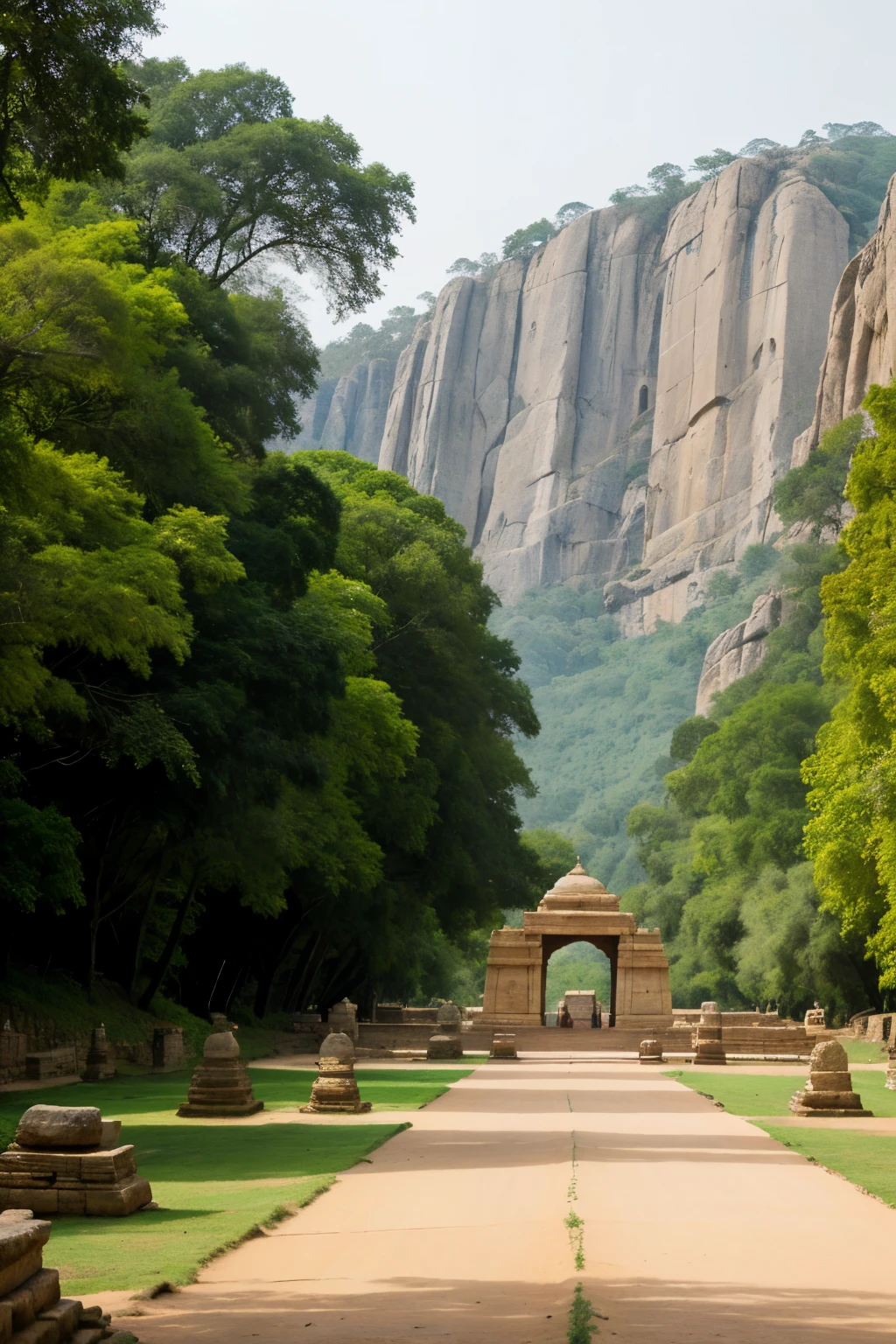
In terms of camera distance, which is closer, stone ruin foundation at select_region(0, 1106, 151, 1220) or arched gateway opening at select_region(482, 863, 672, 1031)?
stone ruin foundation at select_region(0, 1106, 151, 1220)

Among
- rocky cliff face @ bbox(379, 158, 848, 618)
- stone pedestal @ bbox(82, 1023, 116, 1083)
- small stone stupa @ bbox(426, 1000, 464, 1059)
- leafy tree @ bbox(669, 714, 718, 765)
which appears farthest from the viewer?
rocky cliff face @ bbox(379, 158, 848, 618)

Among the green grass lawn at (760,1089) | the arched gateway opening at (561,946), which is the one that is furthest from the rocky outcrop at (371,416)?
the green grass lawn at (760,1089)

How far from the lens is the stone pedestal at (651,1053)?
38875 mm

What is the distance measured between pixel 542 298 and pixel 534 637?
33790mm

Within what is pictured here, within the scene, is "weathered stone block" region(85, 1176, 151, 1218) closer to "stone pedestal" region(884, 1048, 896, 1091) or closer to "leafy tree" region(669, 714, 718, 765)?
"stone pedestal" region(884, 1048, 896, 1091)

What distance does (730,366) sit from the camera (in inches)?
5000

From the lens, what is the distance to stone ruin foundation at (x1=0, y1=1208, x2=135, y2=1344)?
6852mm

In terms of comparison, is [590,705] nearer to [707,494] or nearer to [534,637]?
[534,637]

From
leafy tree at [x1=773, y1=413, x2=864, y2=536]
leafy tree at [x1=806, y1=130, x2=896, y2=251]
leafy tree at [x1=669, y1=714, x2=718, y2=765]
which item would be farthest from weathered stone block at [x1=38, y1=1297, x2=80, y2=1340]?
leafy tree at [x1=806, y1=130, x2=896, y2=251]

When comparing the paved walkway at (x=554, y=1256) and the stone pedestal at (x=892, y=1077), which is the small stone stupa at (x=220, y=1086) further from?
the stone pedestal at (x=892, y=1077)

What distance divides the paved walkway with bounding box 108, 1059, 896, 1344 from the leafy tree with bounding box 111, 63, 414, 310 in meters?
23.6

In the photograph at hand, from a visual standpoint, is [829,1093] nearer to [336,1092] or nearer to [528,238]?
[336,1092]

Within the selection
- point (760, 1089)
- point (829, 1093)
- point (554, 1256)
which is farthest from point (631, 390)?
point (554, 1256)

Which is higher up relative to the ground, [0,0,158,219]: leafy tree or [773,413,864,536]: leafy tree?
[773,413,864,536]: leafy tree
